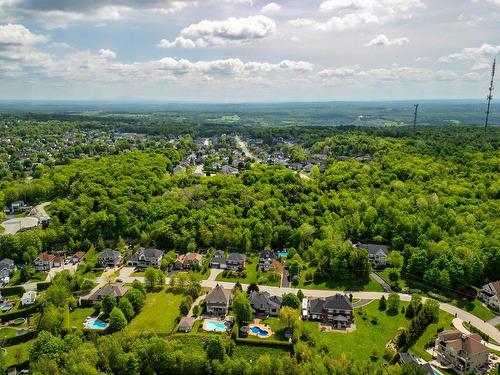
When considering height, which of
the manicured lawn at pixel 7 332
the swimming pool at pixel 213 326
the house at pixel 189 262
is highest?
the house at pixel 189 262

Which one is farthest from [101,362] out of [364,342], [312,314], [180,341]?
[364,342]

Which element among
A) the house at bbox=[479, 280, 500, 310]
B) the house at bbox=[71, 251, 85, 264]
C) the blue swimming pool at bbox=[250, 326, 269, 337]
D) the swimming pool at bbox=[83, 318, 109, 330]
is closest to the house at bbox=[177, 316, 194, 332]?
the blue swimming pool at bbox=[250, 326, 269, 337]

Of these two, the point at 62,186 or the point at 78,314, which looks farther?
the point at 62,186

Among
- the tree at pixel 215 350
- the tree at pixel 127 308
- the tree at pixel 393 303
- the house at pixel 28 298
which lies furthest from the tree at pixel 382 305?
the house at pixel 28 298

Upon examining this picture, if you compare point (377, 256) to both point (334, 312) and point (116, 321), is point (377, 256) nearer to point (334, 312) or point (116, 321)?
point (334, 312)

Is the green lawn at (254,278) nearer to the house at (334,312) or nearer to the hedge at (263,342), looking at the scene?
the house at (334,312)

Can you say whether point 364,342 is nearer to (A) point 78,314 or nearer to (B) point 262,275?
(B) point 262,275

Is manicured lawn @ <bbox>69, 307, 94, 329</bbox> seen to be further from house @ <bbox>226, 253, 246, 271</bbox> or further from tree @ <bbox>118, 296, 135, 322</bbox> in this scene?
house @ <bbox>226, 253, 246, 271</bbox>
